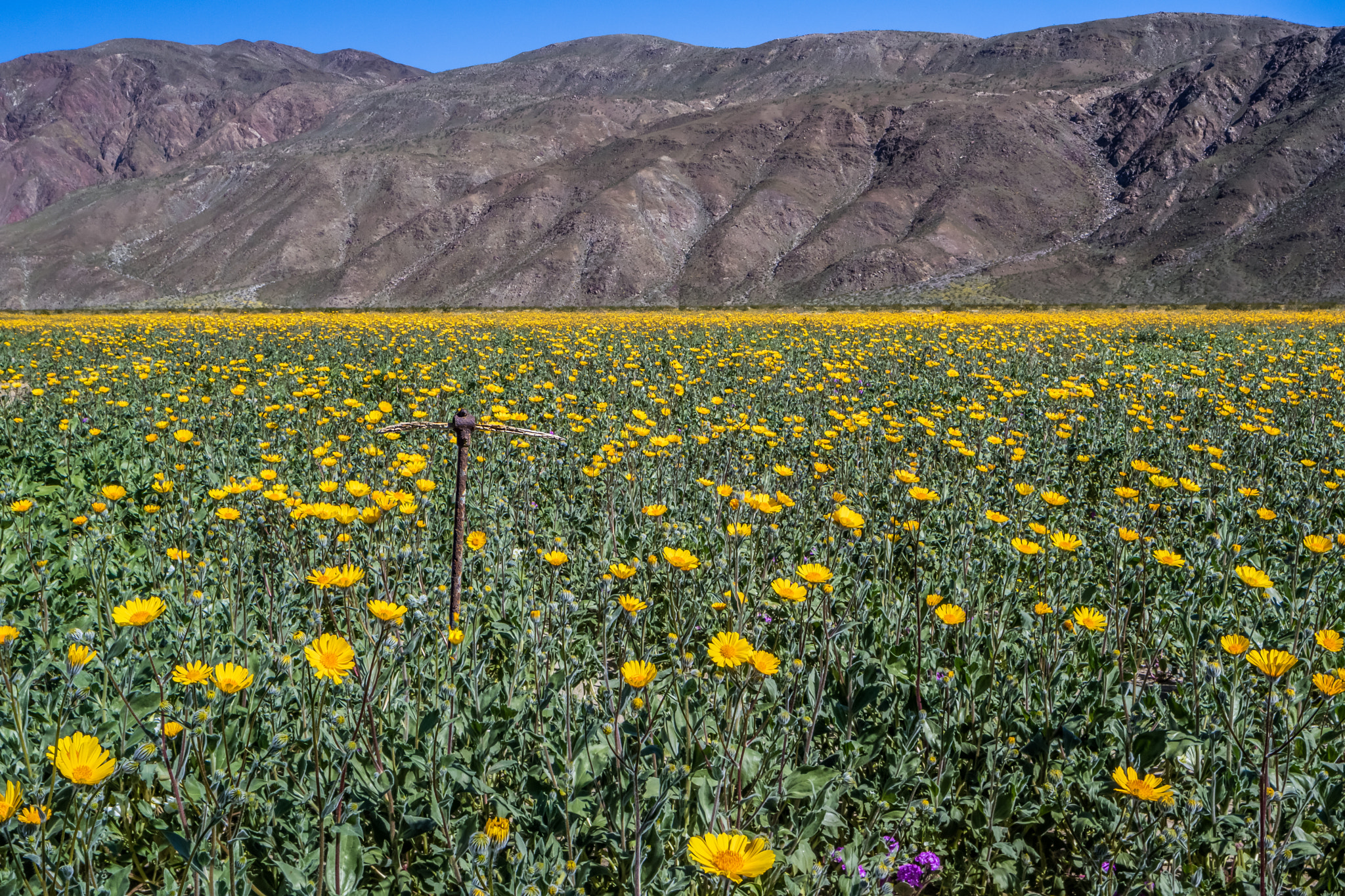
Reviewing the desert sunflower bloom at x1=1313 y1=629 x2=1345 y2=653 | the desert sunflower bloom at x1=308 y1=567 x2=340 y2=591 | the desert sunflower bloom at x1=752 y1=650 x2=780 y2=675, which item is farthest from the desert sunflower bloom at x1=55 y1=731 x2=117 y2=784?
the desert sunflower bloom at x1=1313 y1=629 x2=1345 y2=653

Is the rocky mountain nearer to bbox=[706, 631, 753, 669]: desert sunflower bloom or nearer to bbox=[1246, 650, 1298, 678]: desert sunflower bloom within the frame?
bbox=[1246, 650, 1298, 678]: desert sunflower bloom

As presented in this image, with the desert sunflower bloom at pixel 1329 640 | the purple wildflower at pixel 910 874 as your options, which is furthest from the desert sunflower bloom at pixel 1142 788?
the desert sunflower bloom at pixel 1329 640

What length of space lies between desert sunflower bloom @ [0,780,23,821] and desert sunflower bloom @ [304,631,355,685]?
60 cm

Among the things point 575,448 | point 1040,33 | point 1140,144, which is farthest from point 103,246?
point 1040,33

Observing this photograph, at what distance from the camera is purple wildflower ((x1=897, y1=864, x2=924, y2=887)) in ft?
7.00

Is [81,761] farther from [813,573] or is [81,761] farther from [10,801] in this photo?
[813,573]

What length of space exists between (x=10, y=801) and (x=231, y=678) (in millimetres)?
453

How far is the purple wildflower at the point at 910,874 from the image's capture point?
7.00ft

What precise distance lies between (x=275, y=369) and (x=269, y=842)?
9.70m

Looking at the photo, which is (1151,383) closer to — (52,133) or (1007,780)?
(1007,780)

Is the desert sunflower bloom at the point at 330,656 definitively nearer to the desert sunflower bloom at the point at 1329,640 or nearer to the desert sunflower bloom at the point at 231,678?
the desert sunflower bloom at the point at 231,678

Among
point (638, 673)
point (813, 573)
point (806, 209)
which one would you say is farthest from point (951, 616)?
point (806, 209)

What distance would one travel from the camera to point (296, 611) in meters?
3.64

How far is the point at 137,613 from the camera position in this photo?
6.94 ft
